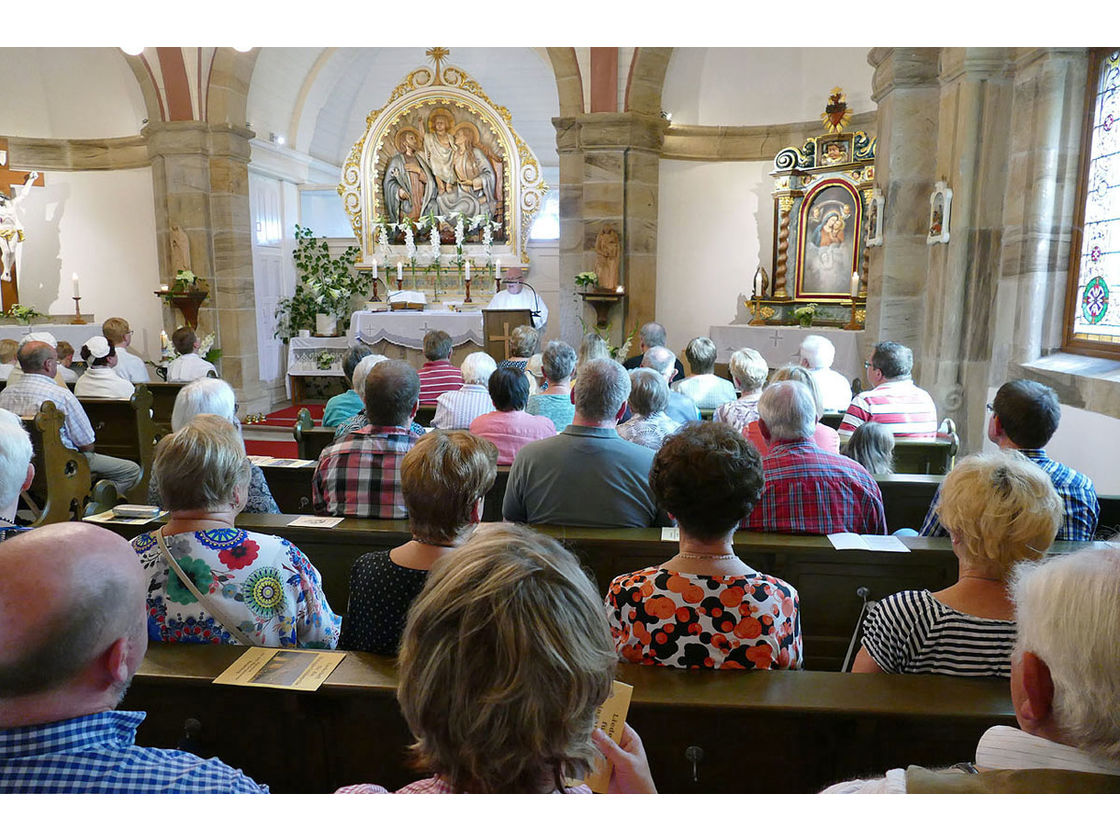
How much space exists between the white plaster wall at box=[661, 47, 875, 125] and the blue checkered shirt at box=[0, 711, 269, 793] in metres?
10.5

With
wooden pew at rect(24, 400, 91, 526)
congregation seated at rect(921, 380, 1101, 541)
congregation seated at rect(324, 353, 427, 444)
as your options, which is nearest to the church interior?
congregation seated at rect(324, 353, 427, 444)

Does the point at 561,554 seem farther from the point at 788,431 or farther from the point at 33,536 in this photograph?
the point at 788,431

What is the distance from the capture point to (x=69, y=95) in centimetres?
1157

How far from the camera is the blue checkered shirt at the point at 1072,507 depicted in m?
3.07

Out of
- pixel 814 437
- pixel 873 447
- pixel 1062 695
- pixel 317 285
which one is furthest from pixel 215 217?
pixel 1062 695

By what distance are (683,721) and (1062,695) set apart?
0.80m

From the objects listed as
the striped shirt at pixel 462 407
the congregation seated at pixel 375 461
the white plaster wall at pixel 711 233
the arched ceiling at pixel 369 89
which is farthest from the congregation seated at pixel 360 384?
the arched ceiling at pixel 369 89

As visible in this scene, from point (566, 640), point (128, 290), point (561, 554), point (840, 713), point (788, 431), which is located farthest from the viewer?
point (128, 290)

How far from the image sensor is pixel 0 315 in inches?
436

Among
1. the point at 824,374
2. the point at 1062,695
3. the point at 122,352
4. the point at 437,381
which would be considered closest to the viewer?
the point at 1062,695

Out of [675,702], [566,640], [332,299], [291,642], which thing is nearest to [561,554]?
[566,640]

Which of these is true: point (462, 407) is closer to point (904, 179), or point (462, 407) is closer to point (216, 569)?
point (216, 569)

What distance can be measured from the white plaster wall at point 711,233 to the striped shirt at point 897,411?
21.2 feet

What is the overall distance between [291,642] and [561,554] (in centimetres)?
126
